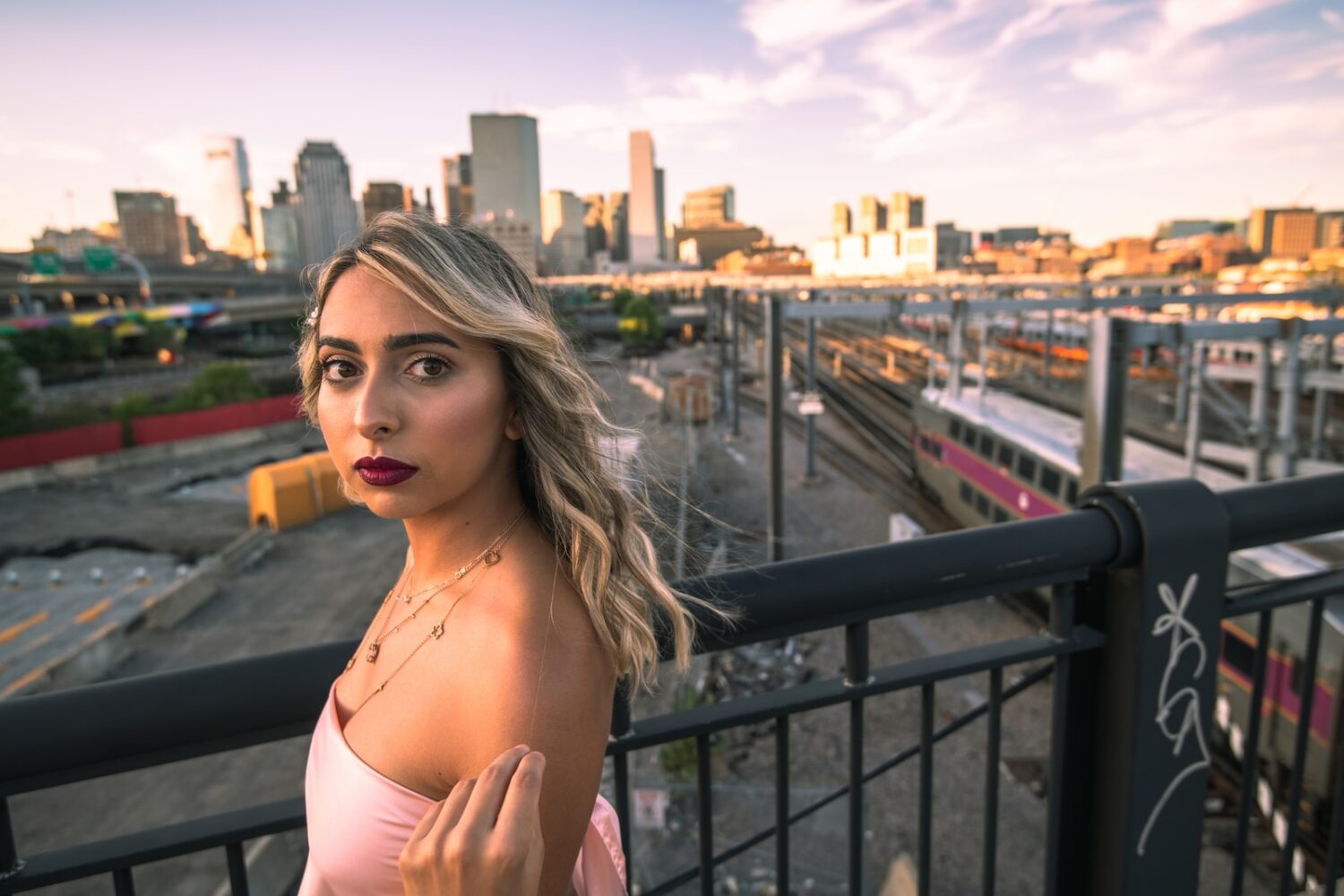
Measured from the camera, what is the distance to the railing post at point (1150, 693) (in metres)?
2.03

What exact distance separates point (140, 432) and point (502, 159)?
48.4m

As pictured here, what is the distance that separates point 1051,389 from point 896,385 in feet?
27.5

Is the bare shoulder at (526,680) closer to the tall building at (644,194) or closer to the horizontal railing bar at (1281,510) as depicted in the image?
the horizontal railing bar at (1281,510)

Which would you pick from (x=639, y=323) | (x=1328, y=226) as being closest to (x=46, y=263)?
(x=639, y=323)

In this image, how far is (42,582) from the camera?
22.7 metres

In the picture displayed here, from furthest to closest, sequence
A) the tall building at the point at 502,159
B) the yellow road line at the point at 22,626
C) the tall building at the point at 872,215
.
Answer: the tall building at the point at 502,159
the tall building at the point at 872,215
the yellow road line at the point at 22,626

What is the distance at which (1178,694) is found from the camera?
2.10 m

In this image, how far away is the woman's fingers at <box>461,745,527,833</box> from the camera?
93cm

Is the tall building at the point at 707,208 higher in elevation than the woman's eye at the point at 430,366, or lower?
higher

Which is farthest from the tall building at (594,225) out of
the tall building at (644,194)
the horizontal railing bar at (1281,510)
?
the horizontal railing bar at (1281,510)

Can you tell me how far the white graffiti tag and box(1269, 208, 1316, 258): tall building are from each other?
174981 millimetres

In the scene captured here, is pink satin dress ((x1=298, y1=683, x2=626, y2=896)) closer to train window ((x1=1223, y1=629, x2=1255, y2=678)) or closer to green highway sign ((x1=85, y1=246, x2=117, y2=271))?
train window ((x1=1223, y1=629, x2=1255, y2=678))

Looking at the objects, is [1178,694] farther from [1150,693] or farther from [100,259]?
[100,259]

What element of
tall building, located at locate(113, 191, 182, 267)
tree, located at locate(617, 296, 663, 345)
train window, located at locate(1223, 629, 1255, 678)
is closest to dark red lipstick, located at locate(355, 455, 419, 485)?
train window, located at locate(1223, 629, 1255, 678)
